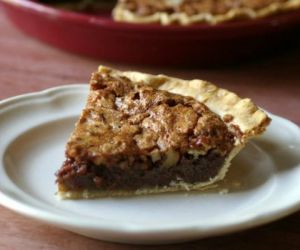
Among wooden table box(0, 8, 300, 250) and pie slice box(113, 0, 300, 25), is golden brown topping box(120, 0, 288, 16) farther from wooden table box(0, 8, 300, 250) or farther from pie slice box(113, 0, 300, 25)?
wooden table box(0, 8, 300, 250)

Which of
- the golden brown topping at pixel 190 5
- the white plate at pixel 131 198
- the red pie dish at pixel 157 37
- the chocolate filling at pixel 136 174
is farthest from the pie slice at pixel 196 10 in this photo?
the chocolate filling at pixel 136 174

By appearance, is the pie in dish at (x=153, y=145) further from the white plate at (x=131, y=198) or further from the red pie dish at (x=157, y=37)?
the red pie dish at (x=157, y=37)

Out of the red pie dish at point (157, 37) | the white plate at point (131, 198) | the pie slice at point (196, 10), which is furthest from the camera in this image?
the pie slice at point (196, 10)

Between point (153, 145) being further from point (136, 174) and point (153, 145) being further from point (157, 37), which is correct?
point (157, 37)

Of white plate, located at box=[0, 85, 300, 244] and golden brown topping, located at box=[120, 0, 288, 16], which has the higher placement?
golden brown topping, located at box=[120, 0, 288, 16]

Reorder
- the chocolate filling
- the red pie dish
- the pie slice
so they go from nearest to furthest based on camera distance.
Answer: the chocolate filling, the red pie dish, the pie slice

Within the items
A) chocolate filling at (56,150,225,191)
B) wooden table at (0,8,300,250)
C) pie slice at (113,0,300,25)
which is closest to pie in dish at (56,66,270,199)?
chocolate filling at (56,150,225,191)
